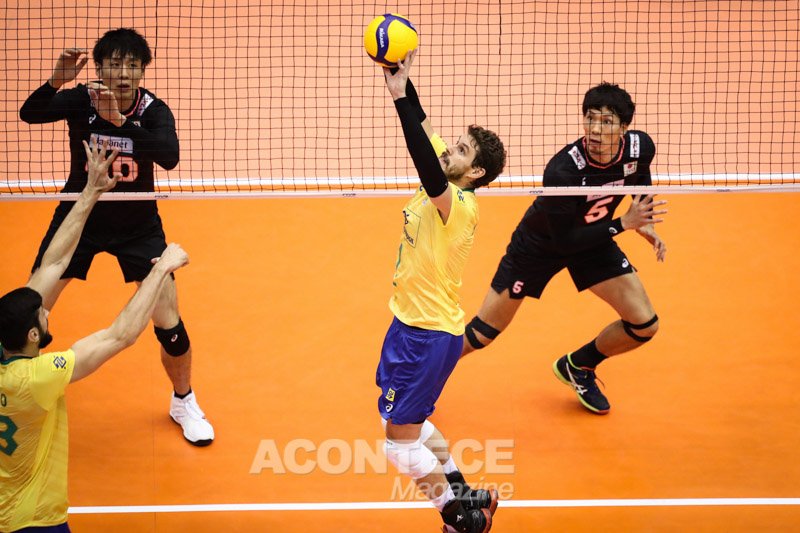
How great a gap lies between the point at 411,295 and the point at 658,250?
2.34 meters

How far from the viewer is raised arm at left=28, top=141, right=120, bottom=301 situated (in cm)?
644

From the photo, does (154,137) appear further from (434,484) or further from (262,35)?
(262,35)

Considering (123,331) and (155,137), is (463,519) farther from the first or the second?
(155,137)

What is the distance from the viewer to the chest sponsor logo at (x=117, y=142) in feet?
25.2

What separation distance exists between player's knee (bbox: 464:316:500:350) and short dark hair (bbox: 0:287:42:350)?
3.85 metres

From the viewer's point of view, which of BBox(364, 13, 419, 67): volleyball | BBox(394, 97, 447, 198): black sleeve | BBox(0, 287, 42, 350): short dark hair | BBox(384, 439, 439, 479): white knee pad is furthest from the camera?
BBox(384, 439, 439, 479): white knee pad

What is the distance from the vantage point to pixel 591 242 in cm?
787

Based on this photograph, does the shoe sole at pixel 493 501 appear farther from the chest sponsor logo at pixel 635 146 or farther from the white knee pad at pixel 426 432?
the chest sponsor logo at pixel 635 146

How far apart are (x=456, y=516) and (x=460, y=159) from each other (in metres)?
2.36

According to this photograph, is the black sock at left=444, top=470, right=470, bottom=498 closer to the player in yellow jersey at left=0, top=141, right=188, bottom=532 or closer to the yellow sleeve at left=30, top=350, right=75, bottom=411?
the player in yellow jersey at left=0, top=141, right=188, bottom=532

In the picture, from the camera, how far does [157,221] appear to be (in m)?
8.18

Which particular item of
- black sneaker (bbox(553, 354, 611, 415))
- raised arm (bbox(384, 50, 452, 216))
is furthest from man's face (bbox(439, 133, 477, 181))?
black sneaker (bbox(553, 354, 611, 415))

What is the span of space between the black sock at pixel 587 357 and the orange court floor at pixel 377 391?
1.26 ft

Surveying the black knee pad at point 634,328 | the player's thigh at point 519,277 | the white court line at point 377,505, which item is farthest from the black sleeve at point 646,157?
the white court line at point 377,505
